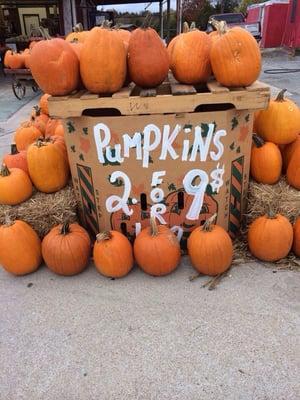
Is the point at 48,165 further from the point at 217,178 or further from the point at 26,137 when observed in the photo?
the point at 217,178

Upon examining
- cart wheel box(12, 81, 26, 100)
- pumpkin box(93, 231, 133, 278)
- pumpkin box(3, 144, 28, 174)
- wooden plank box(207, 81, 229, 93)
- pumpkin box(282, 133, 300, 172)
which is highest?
wooden plank box(207, 81, 229, 93)

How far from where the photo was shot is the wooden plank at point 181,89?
249 cm

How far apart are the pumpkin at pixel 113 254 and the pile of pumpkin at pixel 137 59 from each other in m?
1.03

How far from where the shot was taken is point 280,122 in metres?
2.90

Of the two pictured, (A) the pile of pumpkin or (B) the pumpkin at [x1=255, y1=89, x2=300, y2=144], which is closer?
(A) the pile of pumpkin

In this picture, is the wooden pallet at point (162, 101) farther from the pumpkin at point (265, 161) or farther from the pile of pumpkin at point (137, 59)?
the pumpkin at point (265, 161)

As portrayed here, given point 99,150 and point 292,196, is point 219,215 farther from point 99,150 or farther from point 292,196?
point 99,150


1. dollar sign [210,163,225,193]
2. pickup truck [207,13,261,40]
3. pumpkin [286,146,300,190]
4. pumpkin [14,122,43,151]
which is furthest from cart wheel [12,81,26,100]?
pickup truck [207,13,261,40]

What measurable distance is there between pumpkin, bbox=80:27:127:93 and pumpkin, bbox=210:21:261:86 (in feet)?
2.08

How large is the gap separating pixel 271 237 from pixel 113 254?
3.71ft

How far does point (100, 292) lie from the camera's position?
2.63 metres

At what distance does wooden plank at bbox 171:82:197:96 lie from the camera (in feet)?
8.17

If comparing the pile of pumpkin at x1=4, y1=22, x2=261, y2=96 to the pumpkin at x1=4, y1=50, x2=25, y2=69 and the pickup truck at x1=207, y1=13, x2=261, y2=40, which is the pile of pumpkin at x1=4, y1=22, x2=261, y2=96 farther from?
the pickup truck at x1=207, y1=13, x2=261, y2=40

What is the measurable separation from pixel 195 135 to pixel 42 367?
1.74m
